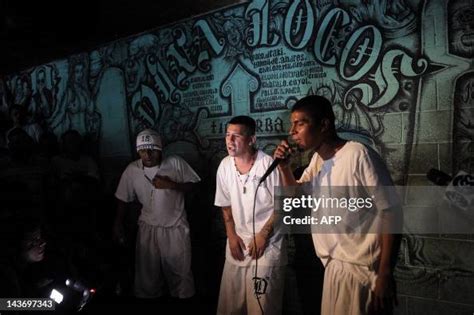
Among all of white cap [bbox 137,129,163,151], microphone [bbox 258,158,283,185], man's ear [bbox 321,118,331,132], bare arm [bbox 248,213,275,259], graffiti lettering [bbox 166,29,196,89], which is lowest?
bare arm [bbox 248,213,275,259]

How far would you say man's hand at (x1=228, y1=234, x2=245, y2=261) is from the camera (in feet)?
11.5

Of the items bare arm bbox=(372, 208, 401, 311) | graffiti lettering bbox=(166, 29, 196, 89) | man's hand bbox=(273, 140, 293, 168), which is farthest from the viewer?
graffiti lettering bbox=(166, 29, 196, 89)

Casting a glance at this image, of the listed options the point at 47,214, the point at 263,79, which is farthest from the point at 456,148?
the point at 47,214

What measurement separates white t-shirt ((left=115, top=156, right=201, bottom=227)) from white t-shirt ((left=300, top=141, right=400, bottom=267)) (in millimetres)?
2181

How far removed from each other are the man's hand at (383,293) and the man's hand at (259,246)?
3.78ft

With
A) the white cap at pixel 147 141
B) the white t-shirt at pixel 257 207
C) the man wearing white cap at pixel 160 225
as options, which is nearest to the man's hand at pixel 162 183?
the man wearing white cap at pixel 160 225

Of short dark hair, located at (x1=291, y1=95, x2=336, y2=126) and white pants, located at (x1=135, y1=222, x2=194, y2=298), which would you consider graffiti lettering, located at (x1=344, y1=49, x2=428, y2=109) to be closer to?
short dark hair, located at (x1=291, y1=95, x2=336, y2=126)

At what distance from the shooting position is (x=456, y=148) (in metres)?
3.30

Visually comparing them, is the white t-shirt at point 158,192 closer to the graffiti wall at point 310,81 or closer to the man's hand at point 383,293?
the graffiti wall at point 310,81

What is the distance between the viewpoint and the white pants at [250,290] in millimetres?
3369

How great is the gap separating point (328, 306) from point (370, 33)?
251 centimetres

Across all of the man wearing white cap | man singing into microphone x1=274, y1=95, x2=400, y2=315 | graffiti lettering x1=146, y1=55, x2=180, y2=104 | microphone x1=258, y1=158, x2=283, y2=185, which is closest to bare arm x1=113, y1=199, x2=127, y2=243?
the man wearing white cap

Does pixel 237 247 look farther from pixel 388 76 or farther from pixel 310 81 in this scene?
pixel 388 76

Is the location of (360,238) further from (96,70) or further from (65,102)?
(65,102)
